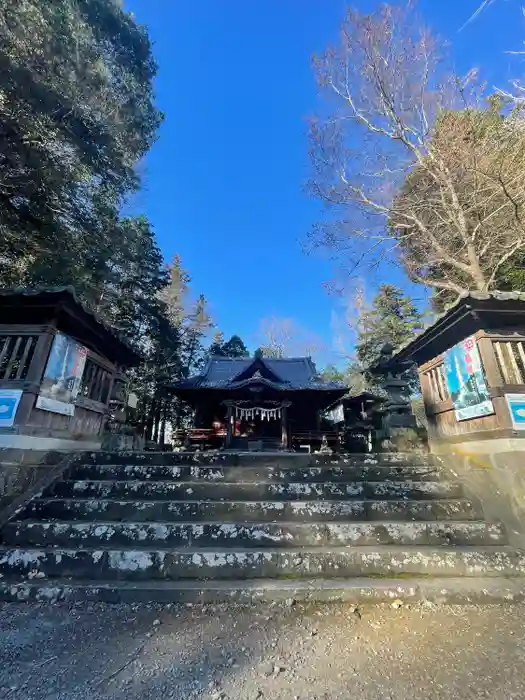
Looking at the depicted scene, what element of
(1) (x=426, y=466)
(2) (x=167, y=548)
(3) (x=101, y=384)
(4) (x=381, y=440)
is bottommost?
(2) (x=167, y=548)

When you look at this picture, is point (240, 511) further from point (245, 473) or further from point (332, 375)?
point (332, 375)

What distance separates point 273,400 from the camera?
1299 cm

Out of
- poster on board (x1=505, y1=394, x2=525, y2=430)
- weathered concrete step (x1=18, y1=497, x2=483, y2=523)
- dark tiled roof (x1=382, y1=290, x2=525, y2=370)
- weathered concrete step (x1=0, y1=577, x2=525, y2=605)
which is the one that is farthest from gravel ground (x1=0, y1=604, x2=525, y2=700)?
dark tiled roof (x1=382, y1=290, x2=525, y2=370)

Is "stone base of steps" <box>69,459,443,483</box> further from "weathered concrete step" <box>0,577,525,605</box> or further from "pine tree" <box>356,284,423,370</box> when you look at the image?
"pine tree" <box>356,284,423,370</box>

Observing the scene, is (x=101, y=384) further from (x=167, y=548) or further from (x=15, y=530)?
(x=167, y=548)

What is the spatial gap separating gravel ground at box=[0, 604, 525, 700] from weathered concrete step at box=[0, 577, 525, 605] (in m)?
0.06

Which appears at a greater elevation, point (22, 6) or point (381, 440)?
point (22, 6)

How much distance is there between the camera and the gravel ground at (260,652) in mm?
1485

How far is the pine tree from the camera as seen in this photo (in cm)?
1877

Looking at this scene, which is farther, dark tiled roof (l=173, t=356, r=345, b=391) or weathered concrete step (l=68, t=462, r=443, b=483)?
dark tiled roof (l=173, t=356, r=345, b=391)

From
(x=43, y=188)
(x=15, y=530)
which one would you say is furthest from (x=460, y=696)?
(x=43, y=188)

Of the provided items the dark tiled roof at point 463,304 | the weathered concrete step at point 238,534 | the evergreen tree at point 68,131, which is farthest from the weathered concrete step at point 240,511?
the evergreen tree at point 68,131

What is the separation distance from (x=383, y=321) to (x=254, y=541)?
18.8 m

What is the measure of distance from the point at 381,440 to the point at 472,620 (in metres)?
3.86
